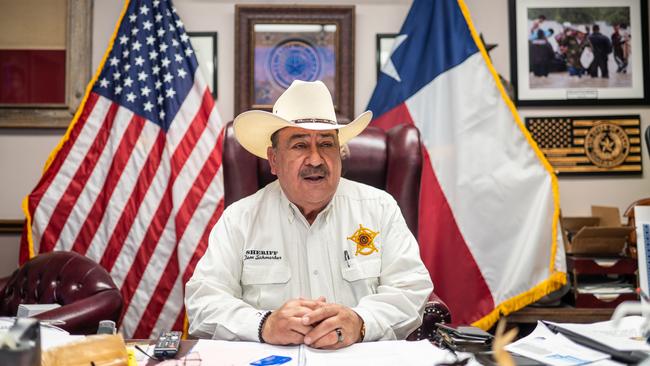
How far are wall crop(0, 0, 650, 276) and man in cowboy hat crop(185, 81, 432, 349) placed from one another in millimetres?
1247

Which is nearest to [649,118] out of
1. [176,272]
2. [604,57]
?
[604,57]

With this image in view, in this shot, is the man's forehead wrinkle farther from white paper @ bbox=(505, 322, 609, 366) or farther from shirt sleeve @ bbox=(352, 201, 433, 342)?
white paper @ bbox=(505, 322, 609, 366)

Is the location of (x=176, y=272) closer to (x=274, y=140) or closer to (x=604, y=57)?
(x=274, y=140)

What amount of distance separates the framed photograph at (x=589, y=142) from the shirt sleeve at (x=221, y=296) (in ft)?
6.62

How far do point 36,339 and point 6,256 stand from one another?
256cm

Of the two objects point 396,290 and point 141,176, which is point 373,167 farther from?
point 141,176

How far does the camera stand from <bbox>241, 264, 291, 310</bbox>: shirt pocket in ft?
5.31

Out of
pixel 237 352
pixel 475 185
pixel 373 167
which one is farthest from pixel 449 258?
pixel 237 352

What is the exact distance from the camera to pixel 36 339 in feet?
2.31

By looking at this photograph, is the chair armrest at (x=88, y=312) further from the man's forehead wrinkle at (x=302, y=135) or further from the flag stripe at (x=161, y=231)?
the man's forehead wrinkle at (x=302, y=135)

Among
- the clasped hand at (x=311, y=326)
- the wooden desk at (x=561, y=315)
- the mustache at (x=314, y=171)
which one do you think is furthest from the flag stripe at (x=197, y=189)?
the wooden desk at (x=561, y=315)

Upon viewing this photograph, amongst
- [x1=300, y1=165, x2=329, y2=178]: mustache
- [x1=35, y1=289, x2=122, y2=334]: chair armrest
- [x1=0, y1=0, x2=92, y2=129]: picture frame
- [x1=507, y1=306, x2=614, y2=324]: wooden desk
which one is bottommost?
[x1=507, y1=306, x2=614, y2=324]: wooden desk

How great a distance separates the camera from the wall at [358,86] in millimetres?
2857

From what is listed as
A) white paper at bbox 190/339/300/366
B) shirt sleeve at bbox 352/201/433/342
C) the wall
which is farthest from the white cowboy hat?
the wall
